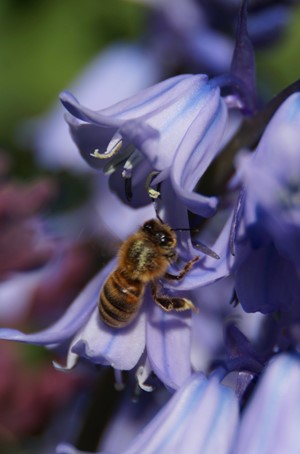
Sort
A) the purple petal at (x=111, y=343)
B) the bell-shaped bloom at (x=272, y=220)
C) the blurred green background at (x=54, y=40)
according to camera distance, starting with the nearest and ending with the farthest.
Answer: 1. the bell-shaped bloom at (x=272, y=220)
2. the purple petal at (x=111, y=343)
3. the blurred green background at (x=54, y=40)

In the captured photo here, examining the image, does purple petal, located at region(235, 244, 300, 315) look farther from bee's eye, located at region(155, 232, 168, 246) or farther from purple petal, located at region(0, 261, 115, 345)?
purple petal, located at region(0, 261, 115, 345)

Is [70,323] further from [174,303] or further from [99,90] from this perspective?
[99,90]

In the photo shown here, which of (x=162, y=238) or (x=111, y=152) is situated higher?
(x=111, y=152)

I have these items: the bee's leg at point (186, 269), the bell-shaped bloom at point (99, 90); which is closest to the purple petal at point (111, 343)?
the bee's leg at point (186, 269)

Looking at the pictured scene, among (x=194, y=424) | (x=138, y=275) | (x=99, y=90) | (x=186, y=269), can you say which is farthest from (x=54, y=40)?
(x=194, y=424)

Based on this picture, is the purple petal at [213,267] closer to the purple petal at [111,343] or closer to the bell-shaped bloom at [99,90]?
the purple petal at [111,343]

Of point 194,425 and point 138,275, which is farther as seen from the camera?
point 138,275
